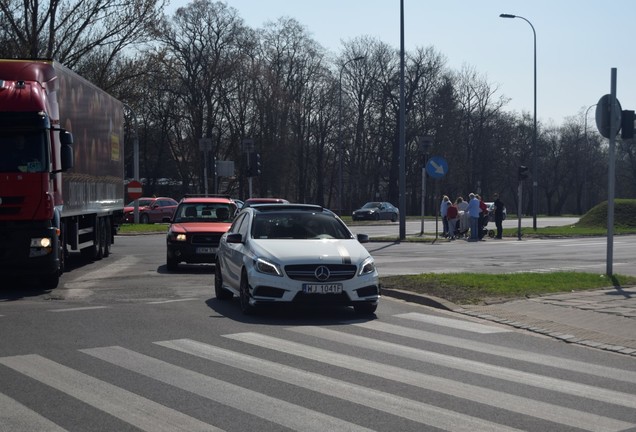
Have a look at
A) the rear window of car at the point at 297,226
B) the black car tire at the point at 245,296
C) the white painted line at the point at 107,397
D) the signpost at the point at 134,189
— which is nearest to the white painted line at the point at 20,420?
the white painted line at the point at 107,397

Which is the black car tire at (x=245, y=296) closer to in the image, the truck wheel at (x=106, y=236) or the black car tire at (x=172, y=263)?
the black car tire at (x=172, y=263)

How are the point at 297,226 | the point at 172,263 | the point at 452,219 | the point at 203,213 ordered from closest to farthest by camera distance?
the point at 297,226, the point at 172,263, the point at 203,213, the point at 452,219

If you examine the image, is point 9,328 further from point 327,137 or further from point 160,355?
point 327,137

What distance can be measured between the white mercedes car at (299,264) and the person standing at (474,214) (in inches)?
930

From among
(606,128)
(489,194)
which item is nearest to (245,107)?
(489,194)

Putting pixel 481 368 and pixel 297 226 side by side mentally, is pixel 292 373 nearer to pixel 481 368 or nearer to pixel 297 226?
pixel 481 368

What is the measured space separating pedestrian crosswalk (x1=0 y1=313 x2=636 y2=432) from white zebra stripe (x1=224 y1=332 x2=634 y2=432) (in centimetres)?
1

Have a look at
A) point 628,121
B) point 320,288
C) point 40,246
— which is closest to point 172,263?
point 40,246

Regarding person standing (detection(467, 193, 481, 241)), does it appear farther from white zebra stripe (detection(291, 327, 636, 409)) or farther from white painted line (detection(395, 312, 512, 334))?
white zebra stripe (detection(291, 327, 636, 409))

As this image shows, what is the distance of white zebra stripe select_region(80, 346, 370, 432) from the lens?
682 centimetres

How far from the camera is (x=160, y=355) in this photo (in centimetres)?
975

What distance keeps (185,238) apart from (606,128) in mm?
8976

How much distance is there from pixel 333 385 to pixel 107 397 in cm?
186

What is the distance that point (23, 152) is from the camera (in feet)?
52.5
